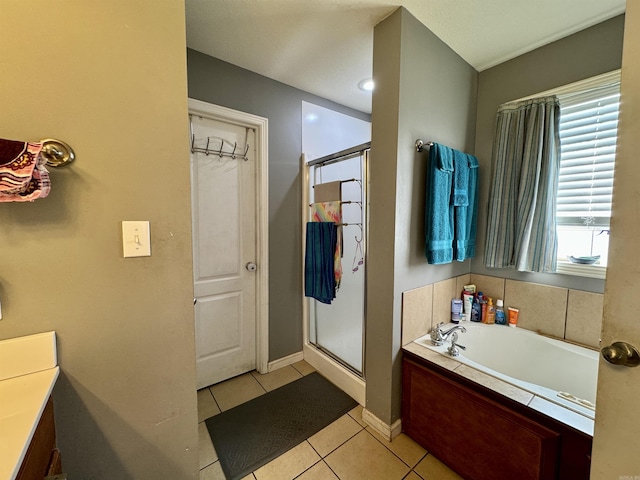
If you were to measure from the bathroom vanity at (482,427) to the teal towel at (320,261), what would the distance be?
71 cm

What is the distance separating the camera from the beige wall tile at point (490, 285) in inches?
75.5

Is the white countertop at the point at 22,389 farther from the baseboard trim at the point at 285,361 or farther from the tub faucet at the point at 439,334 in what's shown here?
the tub faucet at the point at 439,334

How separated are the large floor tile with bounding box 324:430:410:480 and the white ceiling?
2455 millimetres

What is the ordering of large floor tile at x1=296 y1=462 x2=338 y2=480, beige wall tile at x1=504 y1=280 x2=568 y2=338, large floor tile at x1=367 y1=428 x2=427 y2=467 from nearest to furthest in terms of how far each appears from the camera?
1. large floor tile at x1=296 y1=462 x2=338 y2=480
2. large floor tile at x1=367 y1=428 x2=427 y2=467
3. beige wall tile at x1=504 y1=280 x2=568 y2=338

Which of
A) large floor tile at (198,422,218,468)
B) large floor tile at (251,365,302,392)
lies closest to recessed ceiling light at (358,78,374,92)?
large floor tile at (251,365,302,392)

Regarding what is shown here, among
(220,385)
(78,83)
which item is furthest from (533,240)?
(220,385)

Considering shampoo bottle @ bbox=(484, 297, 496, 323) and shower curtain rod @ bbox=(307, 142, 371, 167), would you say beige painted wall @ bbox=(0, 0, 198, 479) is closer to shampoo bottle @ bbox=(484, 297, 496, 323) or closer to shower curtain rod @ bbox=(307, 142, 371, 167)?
shower curtain rod @ bbox=(307, 142, 371, 167)

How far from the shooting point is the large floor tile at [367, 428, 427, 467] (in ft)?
4.69

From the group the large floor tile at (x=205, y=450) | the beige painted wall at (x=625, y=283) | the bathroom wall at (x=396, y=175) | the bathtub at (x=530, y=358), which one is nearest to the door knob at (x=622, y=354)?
→ the beige painted wall at (x=625, y=283)

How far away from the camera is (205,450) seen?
147 centimetres

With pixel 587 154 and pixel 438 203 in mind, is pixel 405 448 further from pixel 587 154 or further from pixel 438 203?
pixel 587 154

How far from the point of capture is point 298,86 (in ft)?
7.09

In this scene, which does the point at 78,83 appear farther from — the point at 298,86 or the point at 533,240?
the point at 533,240

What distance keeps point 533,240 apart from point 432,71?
4.10ft
